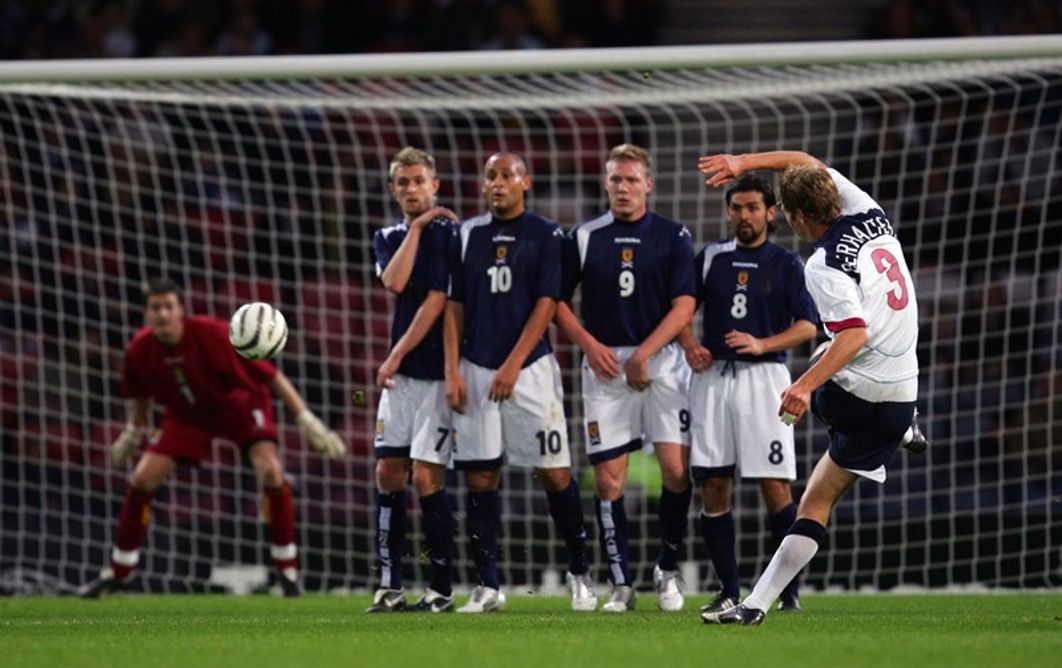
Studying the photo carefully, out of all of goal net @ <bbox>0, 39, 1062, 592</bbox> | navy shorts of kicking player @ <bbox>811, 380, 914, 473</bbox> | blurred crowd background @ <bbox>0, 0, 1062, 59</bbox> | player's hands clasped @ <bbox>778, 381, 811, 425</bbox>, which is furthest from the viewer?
blurred crowd background @ <bbox>0, 0, 1062, 59</bbox>

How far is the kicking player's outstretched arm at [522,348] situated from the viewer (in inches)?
305

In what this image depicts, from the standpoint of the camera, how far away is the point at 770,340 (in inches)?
309

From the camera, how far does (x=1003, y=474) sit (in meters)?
10.9

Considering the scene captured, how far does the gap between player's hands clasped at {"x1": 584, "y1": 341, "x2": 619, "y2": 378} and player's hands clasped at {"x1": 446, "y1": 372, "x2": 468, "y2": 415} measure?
0.60 meters

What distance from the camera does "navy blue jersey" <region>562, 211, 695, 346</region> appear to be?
26.0 feet

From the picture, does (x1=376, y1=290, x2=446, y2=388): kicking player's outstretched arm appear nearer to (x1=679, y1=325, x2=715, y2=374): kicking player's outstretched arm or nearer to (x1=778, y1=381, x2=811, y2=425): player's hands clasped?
(x1=679, y1=325, x2=715, y2=374): kicking player's outstretched arm

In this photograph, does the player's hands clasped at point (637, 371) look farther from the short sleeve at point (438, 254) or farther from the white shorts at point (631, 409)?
the short sleeve at point (438, 254)

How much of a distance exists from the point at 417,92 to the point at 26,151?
3.07m

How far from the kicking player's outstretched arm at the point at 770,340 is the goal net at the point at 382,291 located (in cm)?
267

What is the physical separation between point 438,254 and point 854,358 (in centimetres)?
245

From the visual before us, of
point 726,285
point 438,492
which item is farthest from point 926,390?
point 438,492

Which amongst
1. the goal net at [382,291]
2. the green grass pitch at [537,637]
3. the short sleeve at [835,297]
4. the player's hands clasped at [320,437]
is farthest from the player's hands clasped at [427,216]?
the short sleeve at [835,297]

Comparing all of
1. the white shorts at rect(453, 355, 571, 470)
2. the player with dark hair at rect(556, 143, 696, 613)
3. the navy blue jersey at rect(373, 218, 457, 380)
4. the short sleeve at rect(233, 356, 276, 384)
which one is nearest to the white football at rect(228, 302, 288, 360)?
→ the navy blue jersey at rect(373, 218, 457, 380)

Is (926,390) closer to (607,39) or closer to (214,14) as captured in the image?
(607,39)
